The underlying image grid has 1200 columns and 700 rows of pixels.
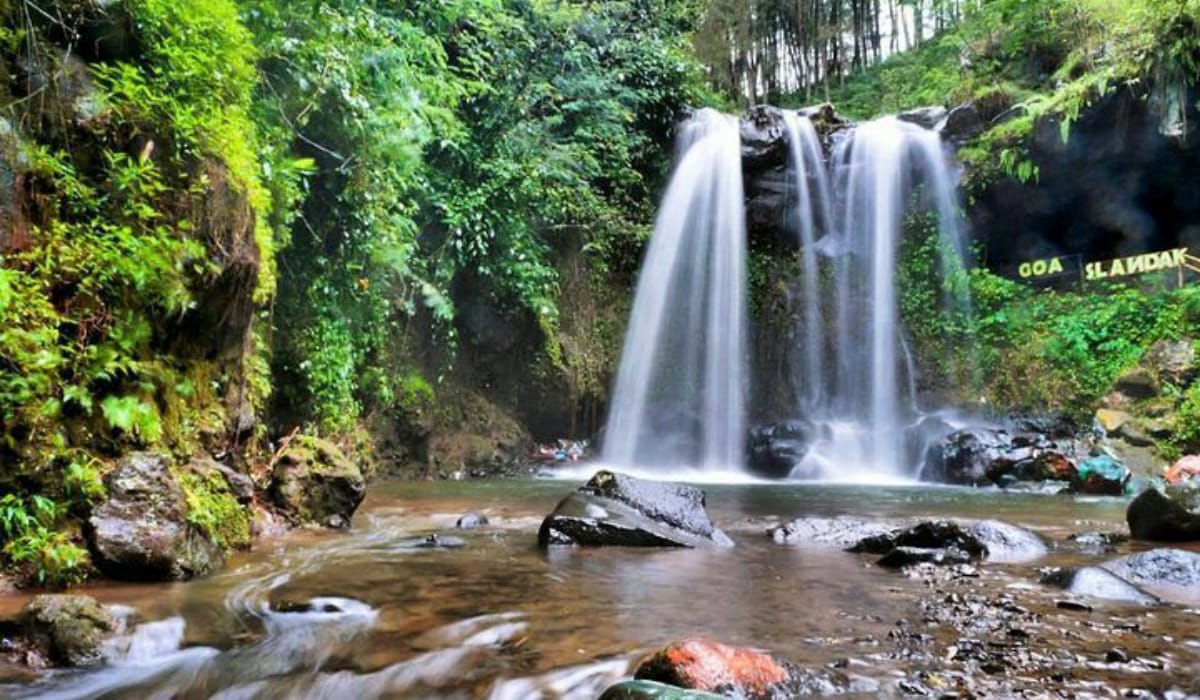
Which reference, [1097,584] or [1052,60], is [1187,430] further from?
[1097,584]

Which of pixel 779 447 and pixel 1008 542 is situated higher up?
pixel 779 447

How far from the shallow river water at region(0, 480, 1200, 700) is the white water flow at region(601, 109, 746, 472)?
922cm

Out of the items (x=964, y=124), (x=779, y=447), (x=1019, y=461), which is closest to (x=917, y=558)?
(x=1019, y=461)

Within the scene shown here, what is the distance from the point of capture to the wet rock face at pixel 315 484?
648 centimetres

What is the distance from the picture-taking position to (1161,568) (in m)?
4.96

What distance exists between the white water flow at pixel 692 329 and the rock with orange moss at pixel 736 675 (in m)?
11.6

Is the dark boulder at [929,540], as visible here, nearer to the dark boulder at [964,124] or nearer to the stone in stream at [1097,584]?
the stone in stream at [1097,584]

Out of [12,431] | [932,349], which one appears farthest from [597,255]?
[12,431]

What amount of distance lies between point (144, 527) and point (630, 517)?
12.1ft

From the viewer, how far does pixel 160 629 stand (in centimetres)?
357

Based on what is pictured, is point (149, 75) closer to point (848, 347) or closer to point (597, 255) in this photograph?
point (597, 255)

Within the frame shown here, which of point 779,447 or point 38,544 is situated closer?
point 38,544

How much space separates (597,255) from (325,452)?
10.0m

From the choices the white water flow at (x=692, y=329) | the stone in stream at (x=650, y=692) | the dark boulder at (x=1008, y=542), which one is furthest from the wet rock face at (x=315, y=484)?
the white water flow at (x=692, y=329)
